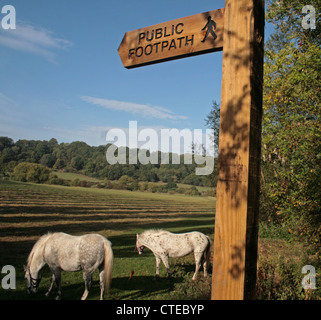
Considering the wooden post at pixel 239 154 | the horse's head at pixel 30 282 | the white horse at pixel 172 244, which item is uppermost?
the wooden post at pixel 239 154

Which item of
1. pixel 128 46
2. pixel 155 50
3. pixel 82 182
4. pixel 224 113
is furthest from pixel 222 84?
pixel 82 182

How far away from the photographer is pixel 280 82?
9.14 meters

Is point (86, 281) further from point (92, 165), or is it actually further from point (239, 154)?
point (92, 165)

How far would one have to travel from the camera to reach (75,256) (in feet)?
20.2

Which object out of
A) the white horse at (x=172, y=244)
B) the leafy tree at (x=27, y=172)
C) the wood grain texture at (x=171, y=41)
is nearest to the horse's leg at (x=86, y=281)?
the white horse at (x=172, y=244)

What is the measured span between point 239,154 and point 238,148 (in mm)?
48

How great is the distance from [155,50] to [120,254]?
37.6ft

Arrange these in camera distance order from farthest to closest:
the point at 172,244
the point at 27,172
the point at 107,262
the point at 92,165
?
the point at 92,165, the point at 27,172, the point at 172,244, the point at 107,262

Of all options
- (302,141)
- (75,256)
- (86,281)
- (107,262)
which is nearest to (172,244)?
(107,262)

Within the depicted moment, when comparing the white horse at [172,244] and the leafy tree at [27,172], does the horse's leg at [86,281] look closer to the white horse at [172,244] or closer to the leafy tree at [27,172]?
the white horse at [172,244]

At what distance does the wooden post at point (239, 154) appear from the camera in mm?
1900

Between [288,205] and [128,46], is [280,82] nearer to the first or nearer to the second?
[288,205]

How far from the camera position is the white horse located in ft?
28.2

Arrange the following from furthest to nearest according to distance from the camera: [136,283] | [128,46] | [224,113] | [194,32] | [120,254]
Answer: [120,254], [136,283], [128,46], [194,32], [224,113]
